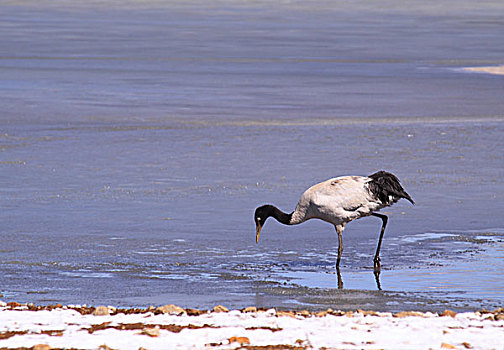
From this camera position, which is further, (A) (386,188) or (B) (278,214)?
(B) (278,214)

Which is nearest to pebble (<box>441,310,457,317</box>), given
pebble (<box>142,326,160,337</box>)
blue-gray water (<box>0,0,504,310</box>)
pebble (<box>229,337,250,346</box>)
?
blue-gray water (<box>0,0,504,310</box>)

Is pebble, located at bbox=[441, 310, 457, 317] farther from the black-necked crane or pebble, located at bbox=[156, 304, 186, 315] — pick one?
the black-necked crane

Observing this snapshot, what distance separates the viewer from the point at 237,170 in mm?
13648

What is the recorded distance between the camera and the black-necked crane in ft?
31.5

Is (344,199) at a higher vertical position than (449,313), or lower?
higher

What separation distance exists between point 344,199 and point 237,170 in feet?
13.7

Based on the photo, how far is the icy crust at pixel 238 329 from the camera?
587 cm

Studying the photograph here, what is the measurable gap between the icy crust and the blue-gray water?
1021 millimetres

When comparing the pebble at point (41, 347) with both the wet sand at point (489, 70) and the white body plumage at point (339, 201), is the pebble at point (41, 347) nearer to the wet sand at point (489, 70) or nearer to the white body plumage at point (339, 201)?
the white body plumage at point (339, 201)

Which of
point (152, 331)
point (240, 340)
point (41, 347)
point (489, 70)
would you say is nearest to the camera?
point (41, 347)

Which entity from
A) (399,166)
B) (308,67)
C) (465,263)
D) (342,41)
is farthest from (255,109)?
(342,41)

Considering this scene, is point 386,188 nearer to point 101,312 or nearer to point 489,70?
point 101,312

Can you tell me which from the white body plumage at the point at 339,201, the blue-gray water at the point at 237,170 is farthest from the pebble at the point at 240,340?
the white body plumage at the point at 339,201

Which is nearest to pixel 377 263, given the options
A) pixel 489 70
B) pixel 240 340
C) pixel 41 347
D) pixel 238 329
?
pixel 238 329
